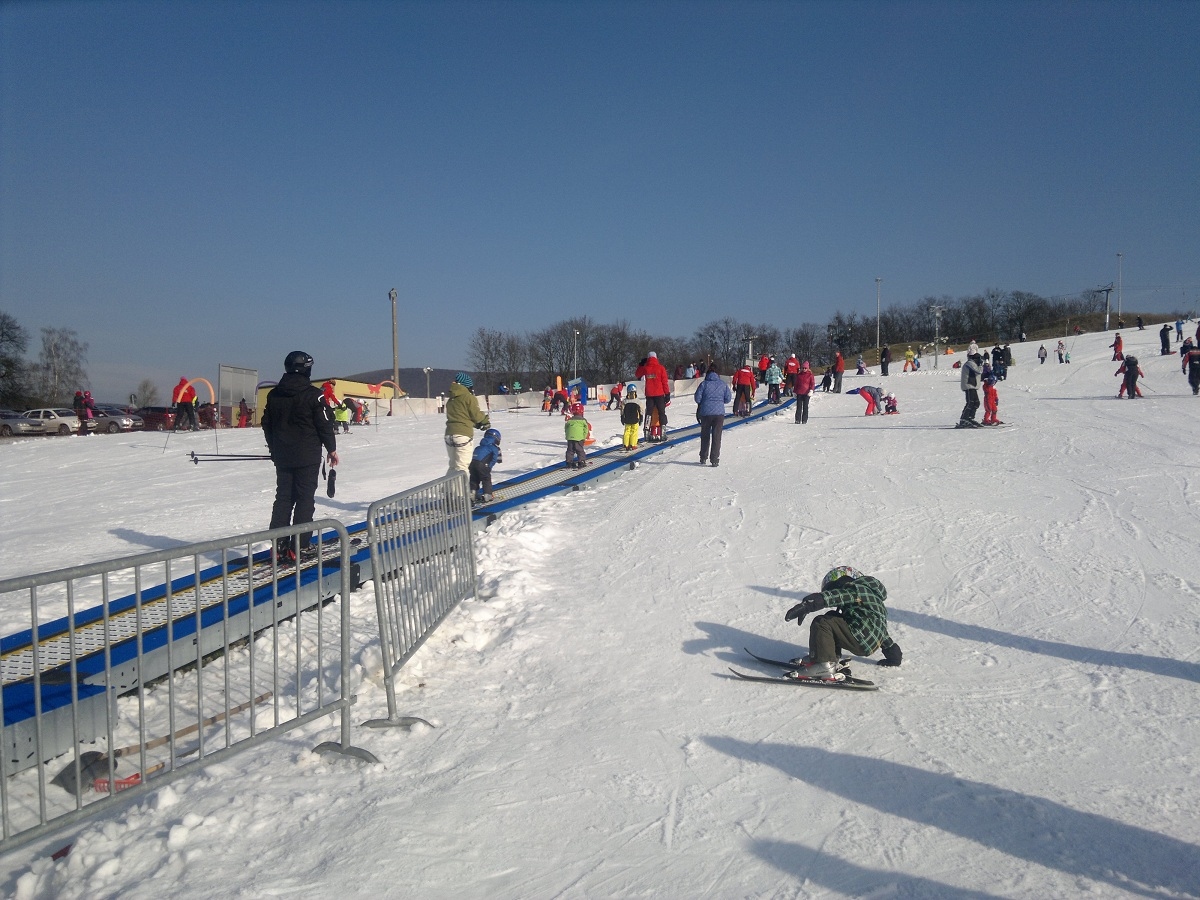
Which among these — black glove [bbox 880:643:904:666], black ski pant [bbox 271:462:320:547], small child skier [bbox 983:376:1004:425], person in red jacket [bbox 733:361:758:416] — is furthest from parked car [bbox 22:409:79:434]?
black glove [bbox 880:643:904:666]

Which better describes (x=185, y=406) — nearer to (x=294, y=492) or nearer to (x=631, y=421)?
(x=631, y=421)

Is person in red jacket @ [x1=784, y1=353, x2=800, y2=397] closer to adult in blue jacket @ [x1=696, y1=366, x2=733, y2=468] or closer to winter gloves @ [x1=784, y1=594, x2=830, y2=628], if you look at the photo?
adult in blue jacket @ [x1=696, y1=366, x2=733, y2=468]

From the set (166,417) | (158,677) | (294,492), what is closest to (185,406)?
(166,417)

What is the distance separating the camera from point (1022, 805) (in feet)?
12.0

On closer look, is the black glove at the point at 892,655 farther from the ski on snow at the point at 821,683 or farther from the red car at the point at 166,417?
the red car at the point at 166,417

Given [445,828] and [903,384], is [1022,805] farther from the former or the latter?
[903,384]

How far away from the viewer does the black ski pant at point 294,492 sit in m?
7.30

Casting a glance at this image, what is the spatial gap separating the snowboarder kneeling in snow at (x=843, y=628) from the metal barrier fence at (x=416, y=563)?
2.51 m

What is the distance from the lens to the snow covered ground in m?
3.27

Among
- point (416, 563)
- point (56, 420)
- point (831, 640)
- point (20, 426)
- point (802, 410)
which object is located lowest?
point (831, 640)

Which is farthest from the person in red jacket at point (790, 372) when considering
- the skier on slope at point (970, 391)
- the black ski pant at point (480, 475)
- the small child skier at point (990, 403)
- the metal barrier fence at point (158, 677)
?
the metal barrier fence at point (158, 677)

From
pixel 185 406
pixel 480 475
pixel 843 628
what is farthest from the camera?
pixel 185 406

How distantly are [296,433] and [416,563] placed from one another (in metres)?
2.58

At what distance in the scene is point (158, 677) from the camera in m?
5.40
